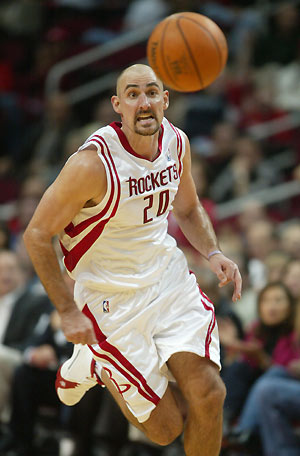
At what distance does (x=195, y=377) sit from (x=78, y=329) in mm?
783

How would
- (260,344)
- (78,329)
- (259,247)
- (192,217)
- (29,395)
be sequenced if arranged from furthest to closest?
(259,247) < (29,395) < (260,344) < (192,217) < (78,329)

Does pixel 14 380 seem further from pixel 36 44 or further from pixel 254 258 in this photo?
pixel 36 44

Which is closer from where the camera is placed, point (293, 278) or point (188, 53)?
point (188, 53)

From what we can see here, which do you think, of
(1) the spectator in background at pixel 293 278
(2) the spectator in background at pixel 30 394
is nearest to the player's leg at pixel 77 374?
(2) the spectator in background at pixel 30 394

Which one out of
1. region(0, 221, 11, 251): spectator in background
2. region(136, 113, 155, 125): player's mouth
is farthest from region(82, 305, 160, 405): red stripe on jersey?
region(0, 221, 11, 251): spectator in background

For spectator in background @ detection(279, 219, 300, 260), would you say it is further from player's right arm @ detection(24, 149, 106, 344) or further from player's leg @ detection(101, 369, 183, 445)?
player's right arm @ detection(24, 149, 106, 344)

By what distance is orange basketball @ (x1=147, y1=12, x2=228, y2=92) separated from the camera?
544 centimetres

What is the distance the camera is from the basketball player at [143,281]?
188 inches

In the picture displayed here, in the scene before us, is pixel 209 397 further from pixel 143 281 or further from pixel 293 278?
pixel 293 278

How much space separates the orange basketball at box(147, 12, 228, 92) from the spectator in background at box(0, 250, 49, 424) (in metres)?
2.96

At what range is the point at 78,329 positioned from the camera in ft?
14.3

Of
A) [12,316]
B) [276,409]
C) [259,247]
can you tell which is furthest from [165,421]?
[259,247]

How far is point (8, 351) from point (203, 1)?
22.2 ft

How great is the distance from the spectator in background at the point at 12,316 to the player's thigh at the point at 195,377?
2.79 metres
